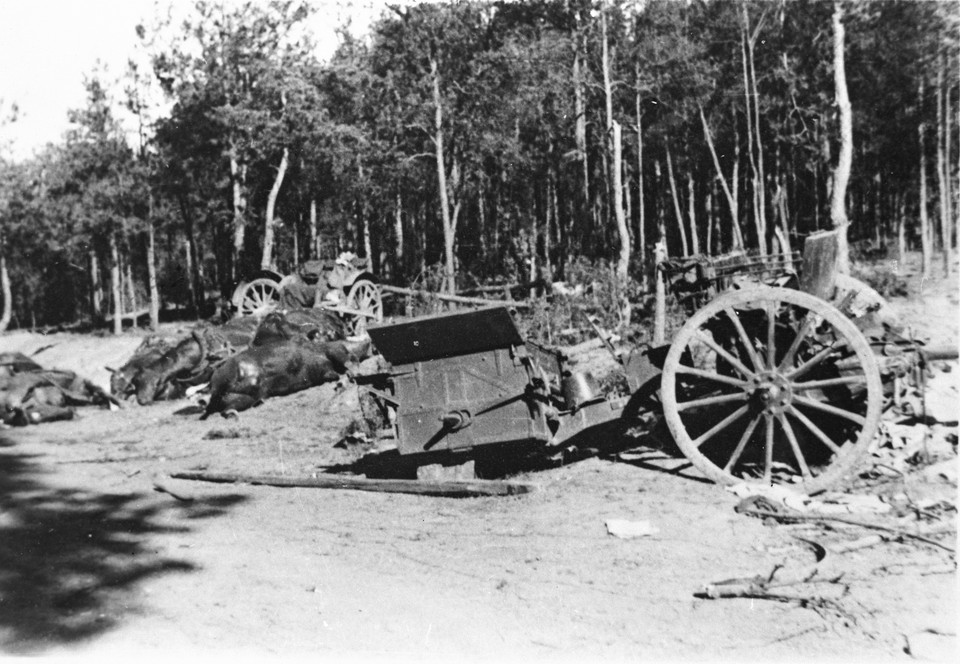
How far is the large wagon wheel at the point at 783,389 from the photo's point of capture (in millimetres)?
5246

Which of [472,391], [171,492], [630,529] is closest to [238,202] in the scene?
[171,492]

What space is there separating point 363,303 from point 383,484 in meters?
12.3

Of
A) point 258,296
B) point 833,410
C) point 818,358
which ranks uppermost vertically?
point 258,296

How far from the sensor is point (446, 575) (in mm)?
4531

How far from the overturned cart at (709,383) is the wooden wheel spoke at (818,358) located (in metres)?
0.01

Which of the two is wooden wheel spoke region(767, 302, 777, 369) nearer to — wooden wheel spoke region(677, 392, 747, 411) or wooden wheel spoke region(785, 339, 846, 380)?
wooden wheel spoke region(785, 339, 846, 380)

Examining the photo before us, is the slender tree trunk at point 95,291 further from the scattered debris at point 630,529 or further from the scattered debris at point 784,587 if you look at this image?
the scattered debris at point 784,587

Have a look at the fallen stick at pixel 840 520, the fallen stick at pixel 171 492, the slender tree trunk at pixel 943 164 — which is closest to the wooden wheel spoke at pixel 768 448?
the fallen stick at pixel 840 520

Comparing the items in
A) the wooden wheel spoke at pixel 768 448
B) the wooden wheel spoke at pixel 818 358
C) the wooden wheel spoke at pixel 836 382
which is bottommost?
the wooden wheel spoke at pixel 768 448

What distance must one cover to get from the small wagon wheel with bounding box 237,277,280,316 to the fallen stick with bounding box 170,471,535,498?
12.6 metres

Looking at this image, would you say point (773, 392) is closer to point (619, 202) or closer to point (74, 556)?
point (74, 556)

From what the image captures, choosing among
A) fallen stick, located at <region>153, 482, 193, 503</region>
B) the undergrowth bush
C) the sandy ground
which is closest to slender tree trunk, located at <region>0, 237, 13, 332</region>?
the sandy ground

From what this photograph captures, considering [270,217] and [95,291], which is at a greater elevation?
[270,217]

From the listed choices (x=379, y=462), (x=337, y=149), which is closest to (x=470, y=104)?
(x=337, y=149)
